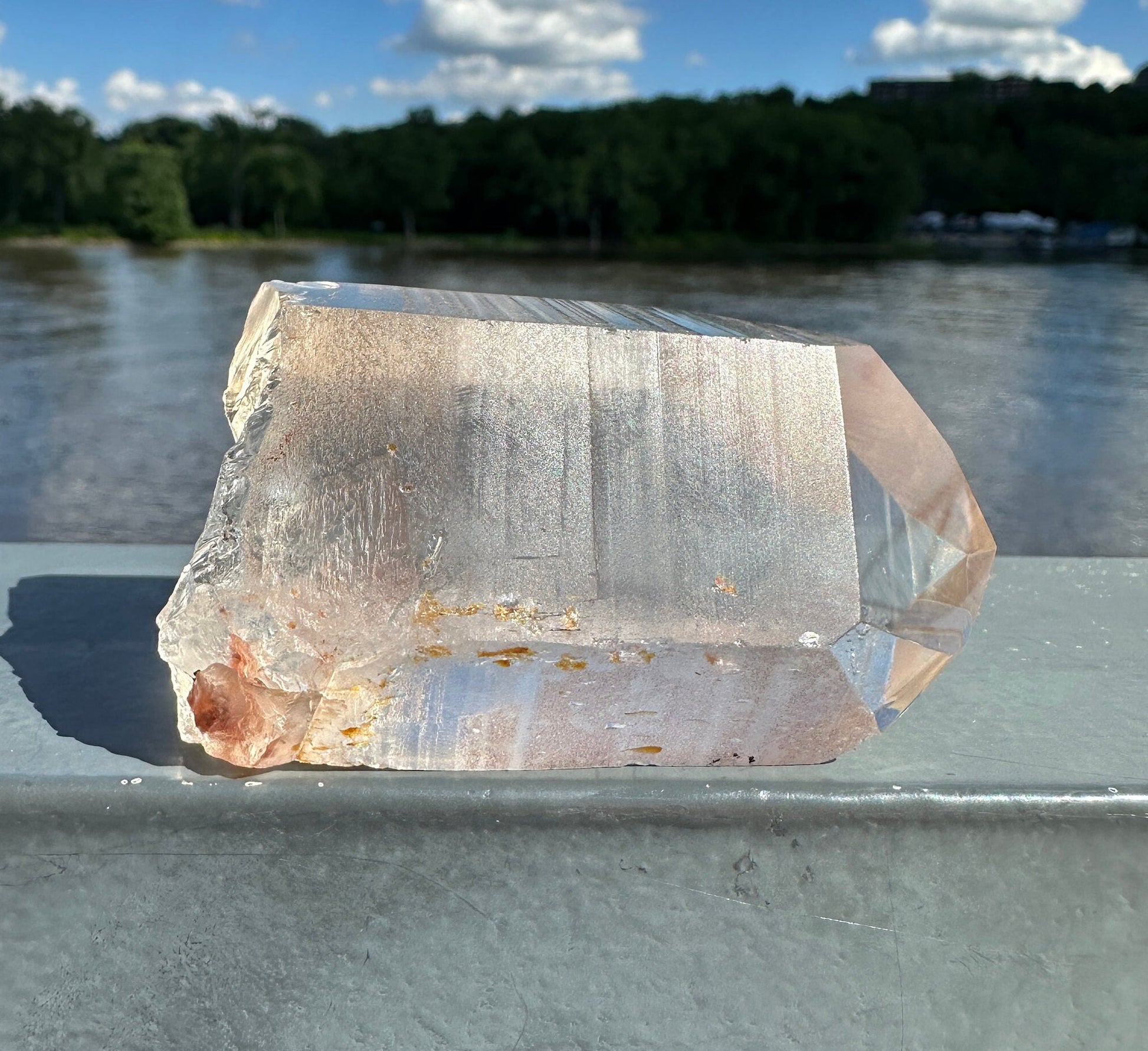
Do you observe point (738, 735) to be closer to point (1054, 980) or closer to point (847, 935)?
point (847, 935)

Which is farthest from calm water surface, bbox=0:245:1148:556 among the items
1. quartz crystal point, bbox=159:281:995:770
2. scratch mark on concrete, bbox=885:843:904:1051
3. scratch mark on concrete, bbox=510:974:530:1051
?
→ scratch mark on concrete, bbox=885:843:904:1051

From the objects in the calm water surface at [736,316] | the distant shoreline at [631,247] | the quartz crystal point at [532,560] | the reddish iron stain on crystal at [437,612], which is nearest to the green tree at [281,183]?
the distant shoreline at [631,247]

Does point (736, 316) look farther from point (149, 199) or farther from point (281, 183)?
point (281, 183)

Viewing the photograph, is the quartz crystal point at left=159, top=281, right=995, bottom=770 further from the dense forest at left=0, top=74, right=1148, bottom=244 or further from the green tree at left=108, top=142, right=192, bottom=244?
the green tree at left=108, top=142, right=192, bottom=244

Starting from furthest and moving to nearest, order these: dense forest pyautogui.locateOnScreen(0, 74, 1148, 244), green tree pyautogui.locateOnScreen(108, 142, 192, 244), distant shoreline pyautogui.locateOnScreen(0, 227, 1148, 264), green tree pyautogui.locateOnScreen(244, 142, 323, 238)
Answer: green tree pyautogui.locateOnScreen(244, 142, 323, 238)
green tree pyautogui.locateOnScreen(108, 142, 192, 244)
dense forest pyautogui.locateOnScreen(0, 74, 1148, 244)
distant shoreline pyautogui.locateOnScreen(0, 227, 1148, 264)

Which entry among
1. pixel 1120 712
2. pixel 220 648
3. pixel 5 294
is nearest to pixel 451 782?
pixel 220 648

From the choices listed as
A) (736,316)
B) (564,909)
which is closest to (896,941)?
(564,909)
